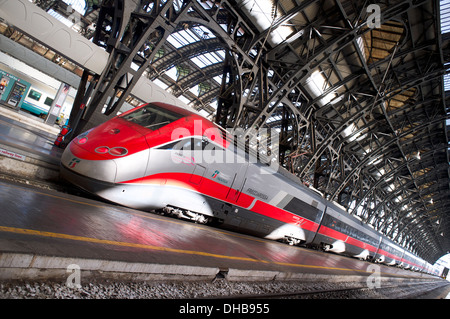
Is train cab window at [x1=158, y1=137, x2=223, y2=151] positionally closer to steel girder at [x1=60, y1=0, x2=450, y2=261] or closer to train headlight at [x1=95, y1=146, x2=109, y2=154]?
train headlight at [x1=95, y1=146, x2=109, y2=154]

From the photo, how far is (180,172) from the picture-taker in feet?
19.6

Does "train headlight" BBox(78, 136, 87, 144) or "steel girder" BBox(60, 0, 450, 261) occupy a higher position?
"steel girder" BBox(60, 0, 450, 261)

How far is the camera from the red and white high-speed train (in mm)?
4980

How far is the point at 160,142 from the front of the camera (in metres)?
5.53

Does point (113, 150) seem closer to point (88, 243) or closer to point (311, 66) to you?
point (88, 243)

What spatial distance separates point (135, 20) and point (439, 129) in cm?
2509

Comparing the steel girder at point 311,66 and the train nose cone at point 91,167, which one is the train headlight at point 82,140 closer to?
the train nose cone at point 91,167

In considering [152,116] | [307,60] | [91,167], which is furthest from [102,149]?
[307,60]

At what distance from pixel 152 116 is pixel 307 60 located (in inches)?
335

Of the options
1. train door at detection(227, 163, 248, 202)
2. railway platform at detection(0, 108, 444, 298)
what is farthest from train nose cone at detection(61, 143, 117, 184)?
train door at detection(227, 163, 248, 202)

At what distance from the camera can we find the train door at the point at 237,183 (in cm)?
742

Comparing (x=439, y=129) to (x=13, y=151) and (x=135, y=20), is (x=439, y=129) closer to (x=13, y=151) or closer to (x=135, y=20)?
(x=135, y=20)
